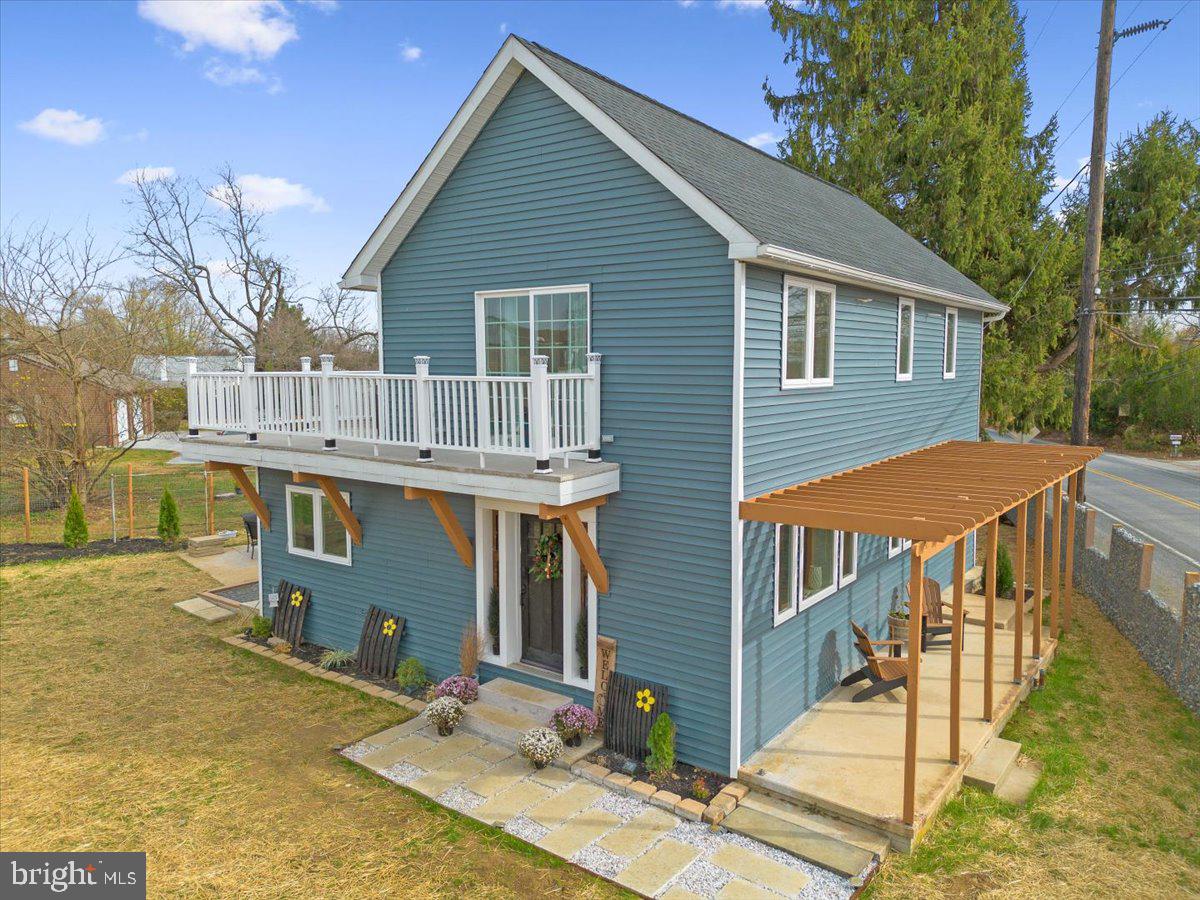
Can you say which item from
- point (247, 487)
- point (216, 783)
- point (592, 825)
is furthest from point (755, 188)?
point (216, 783)

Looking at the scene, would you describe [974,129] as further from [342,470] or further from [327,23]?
[342,470]

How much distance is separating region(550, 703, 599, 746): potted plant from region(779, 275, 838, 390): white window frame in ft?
14.7

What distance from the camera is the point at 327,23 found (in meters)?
16.6

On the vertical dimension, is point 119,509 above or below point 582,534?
below

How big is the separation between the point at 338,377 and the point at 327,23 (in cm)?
1185

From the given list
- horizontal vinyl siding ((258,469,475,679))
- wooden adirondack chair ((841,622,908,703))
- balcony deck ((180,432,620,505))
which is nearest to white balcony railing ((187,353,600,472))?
balcony deck ((180,432,620,505))

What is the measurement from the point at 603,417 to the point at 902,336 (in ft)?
20.1

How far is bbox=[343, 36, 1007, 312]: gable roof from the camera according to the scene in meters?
7.55

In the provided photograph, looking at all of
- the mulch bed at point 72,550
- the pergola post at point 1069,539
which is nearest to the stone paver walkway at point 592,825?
the pergola post at point 1069,539

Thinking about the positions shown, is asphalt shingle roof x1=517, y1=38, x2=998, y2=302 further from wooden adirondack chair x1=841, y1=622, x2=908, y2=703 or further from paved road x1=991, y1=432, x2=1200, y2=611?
paved road x1=991, y1=432, x2=1200, y2=611

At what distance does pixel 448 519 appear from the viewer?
29.2 feet

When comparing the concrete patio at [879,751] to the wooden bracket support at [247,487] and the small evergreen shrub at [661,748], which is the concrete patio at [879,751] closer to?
the small evergreen shrub at [661,748]

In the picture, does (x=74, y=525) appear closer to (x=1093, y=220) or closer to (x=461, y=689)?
(x=461, y=689)

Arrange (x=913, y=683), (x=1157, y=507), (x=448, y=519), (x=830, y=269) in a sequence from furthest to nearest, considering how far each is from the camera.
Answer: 1. (x=1157, y=507)
2. (x=448, y=519)
3. (x=830, y=269)
4. (x=913, y=683)
